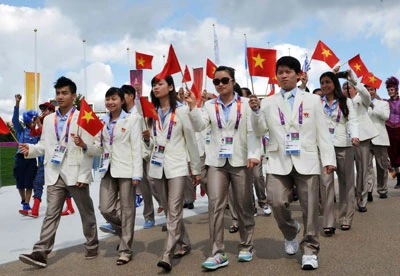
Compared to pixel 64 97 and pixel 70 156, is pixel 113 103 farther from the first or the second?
pixel 70 156

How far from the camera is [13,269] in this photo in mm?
5000

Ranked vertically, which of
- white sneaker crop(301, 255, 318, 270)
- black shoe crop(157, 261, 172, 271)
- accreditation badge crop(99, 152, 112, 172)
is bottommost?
black shoe crop(157, 261, 172, 271)

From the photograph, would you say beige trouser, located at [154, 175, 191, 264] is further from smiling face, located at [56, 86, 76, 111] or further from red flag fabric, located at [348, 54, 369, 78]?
red flag fabric, located at [348, 54, 369, 78]

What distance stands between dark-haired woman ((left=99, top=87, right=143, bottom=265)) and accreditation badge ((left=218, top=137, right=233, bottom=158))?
39.6 inches

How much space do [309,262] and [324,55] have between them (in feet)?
15.1

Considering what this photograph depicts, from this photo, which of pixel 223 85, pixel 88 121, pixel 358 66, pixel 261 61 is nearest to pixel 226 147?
pixel 223 85

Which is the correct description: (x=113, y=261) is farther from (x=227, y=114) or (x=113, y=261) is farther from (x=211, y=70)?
(x=211, y=70)

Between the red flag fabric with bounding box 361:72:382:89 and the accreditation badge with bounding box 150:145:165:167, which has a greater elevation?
the red flag fabric with bounding box 361:72:382:89

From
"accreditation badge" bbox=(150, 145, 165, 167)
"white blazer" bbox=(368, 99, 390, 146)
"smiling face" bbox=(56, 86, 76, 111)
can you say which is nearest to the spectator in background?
"smiling face" bbox=(56, 86, 76, 111)

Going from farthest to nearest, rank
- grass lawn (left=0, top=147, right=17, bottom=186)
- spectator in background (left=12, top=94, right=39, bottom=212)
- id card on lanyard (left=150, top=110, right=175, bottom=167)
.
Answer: grass lawn (left=0, top=147, right=17, bottom=186) < spectator in background (left=12, top=94, right=39, bottom=212) < id card on lanyard (left=150, top=110, right=175, bottom=167)

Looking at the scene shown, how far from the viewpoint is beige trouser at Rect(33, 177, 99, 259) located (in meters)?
5.14

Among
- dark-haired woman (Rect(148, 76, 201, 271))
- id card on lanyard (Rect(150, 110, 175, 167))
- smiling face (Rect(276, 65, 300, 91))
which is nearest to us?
smiling face (Rect(276, 65, 300, 91))

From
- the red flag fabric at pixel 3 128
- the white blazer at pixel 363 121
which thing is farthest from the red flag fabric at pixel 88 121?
the white blazer at pixel 363 121

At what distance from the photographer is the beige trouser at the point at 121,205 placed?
17.1 feet
